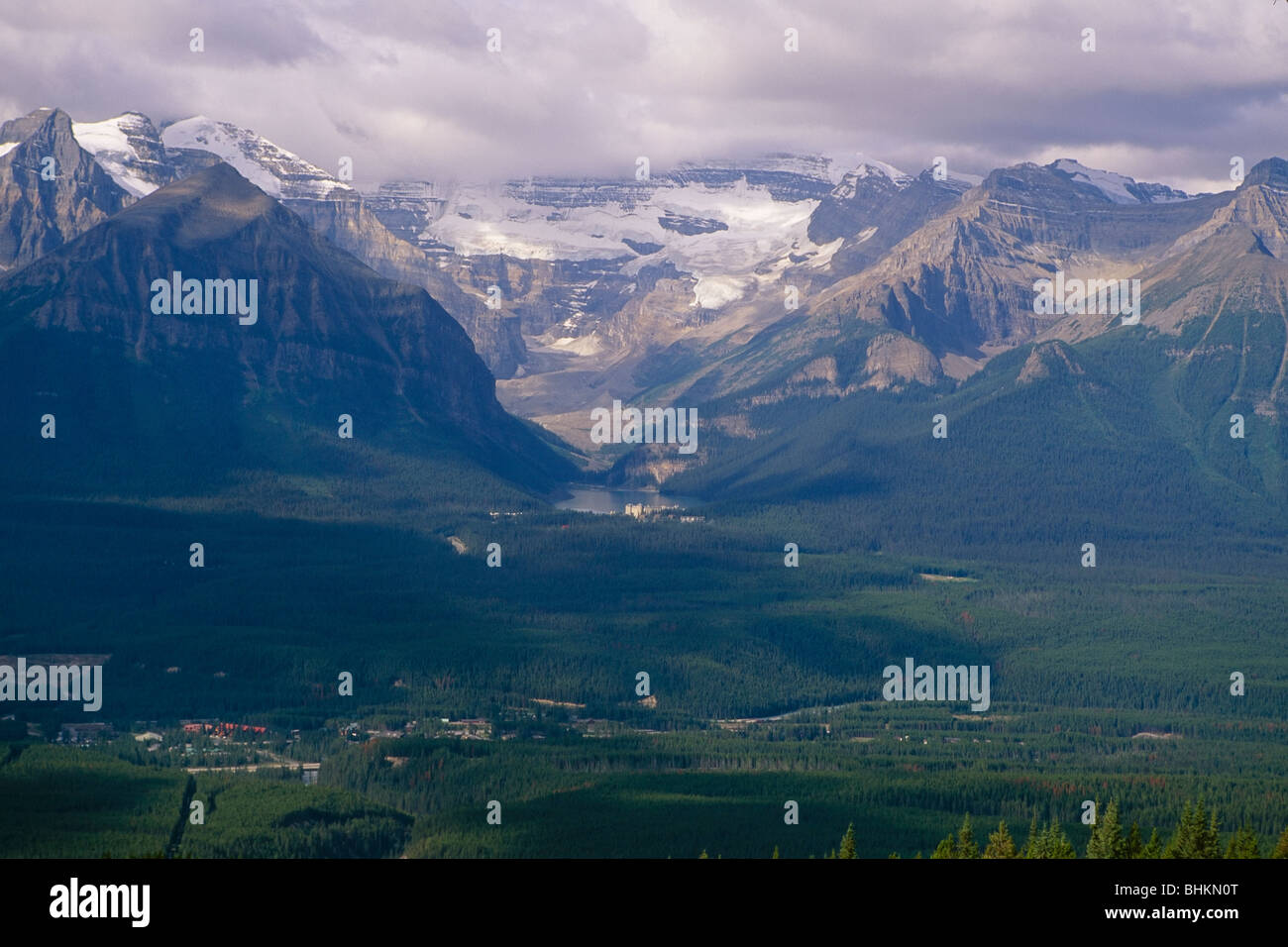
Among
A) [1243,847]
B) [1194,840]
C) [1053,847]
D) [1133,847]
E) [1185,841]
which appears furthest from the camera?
[1133,847]

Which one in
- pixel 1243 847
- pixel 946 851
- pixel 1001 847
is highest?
pixel 1243 847

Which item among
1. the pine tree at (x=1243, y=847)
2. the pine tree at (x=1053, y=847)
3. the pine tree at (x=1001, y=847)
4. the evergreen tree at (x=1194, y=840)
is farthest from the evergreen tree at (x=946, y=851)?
the pine tree at (x=1243, y=847)

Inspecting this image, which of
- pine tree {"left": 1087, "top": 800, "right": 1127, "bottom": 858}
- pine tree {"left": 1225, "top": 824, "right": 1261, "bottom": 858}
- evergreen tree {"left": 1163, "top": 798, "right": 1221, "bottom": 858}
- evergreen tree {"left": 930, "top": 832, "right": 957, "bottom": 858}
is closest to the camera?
pine tree {"left": 1225, "top": 824, "right": 1261, "bottom": 858}

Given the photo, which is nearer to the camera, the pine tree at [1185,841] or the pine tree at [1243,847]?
the pine tree at [1243,847]

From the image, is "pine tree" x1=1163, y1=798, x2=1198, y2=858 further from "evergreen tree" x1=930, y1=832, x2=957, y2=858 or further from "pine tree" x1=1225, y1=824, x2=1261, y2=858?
"evergreen tree" x1=930, y1=832, x2=957, y2=858

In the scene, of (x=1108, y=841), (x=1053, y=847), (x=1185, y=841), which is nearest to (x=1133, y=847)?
(x=1108, y=841)

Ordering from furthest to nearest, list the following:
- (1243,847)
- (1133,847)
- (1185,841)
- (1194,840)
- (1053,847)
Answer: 1. (1133,847)
2. (1185,841)
3. (1194,840)
4. (1243,847)
5. (1053,847)

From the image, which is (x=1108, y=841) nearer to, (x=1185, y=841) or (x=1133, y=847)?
(x=1133, y=847)

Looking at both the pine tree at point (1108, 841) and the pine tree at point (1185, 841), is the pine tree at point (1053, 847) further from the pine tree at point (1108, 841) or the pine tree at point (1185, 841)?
the pine tree at point (1185, 841)

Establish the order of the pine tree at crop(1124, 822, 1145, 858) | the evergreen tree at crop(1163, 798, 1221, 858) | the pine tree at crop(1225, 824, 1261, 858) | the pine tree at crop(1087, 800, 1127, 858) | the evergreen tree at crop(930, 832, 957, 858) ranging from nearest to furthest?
1. the pine tree at crop(1225, 824, 1261, 858)
2. the evergreen tree at crop(1163, 798, 1221, 858)
3. the pine tree at crop(1124, 822, 1145, 858)
4. the evergreen tree at crop(930, 832, 957, 858)
5. the pine tree at crop(1087, 800, 1127, 858)

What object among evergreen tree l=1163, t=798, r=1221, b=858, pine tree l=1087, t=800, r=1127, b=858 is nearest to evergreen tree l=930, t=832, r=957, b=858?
pine tree l=1087, t=800, r=1127, b=858
